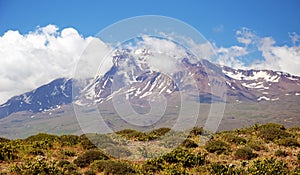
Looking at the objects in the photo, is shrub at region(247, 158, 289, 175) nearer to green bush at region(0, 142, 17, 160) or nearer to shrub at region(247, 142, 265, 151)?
shrub at region(247, 142, 265, 151)

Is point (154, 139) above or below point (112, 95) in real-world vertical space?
below

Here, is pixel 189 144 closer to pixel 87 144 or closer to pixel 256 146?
pixel 256 146

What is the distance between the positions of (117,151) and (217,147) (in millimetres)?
8151

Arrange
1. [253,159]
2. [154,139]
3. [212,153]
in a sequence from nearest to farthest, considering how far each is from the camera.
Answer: [253,159] < [212,153] < [154,139]

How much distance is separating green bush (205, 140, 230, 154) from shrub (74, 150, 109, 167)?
27.7 feet

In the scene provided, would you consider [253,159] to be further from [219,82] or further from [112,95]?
[112,95]

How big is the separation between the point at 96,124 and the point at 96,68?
15.6 feet

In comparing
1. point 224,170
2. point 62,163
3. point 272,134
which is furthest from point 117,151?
point 272,134

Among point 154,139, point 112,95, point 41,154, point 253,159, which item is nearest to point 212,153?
point 253,159

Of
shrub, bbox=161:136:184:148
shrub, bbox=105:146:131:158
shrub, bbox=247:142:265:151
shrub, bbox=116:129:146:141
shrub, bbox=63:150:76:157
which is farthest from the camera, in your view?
shrub, bbox=116:129:146:141

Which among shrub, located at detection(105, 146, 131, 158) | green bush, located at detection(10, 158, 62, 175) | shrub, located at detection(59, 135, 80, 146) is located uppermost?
shrub, located at detection(59, 135, 80, 146)

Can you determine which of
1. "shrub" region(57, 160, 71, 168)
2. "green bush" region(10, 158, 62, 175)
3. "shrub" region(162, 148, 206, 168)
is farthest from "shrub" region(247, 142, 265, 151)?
"green bush" region(10, 158, 62, 175)

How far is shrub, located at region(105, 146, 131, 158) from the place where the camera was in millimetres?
28469

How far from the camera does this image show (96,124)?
27.4m
